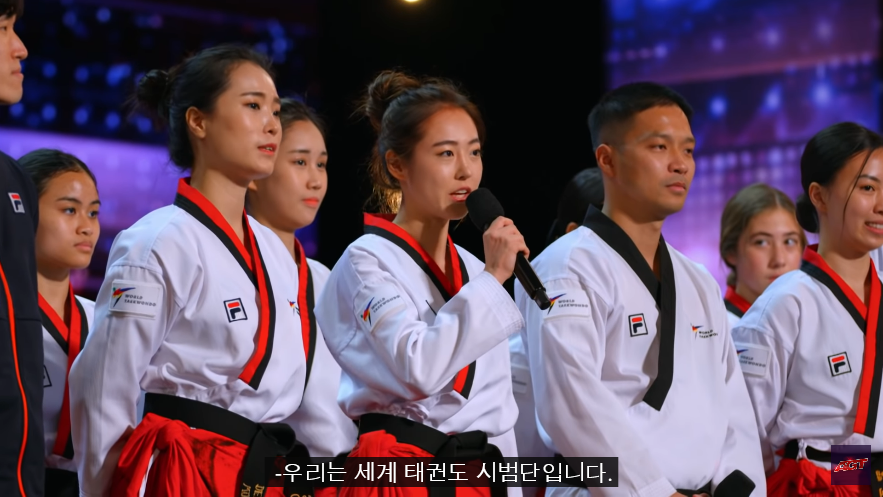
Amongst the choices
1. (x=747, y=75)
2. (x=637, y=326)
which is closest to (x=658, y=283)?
(x=637, y=326)

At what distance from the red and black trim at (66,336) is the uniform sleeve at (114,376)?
46 centimetres

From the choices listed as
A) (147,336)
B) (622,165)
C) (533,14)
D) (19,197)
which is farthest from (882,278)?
(533,14)

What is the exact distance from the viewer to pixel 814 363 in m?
2.71

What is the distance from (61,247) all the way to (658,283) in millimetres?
1691

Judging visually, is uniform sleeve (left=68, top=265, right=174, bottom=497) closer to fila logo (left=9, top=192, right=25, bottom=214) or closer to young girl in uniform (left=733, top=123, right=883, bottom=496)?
fila logo (left=9, top=192, right=25, bottom=214)

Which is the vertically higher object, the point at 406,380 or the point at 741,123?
the point at 741,123

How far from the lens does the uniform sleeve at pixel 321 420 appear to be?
277cm

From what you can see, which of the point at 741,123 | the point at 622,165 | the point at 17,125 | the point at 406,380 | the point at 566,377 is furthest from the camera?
the point at 741,123

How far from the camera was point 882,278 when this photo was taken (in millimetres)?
2926

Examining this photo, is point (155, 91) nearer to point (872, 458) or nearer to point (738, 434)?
point (738, 434)

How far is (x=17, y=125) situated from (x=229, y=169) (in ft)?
7.74

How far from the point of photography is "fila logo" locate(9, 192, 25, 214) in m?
1.66

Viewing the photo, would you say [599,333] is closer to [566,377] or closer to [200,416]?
[566,377]

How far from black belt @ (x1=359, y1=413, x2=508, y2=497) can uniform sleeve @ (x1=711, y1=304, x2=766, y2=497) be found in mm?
626
